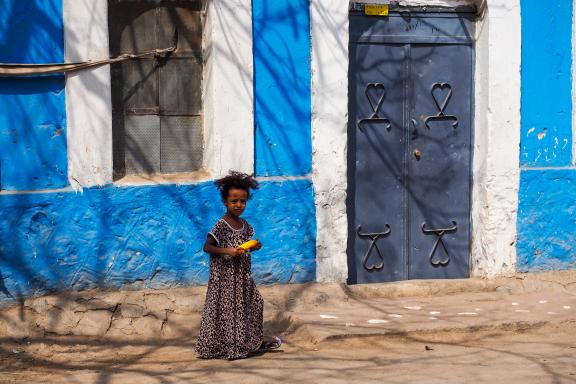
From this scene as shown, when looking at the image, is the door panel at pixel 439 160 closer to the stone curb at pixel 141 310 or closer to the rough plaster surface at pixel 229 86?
the stone curb at pixel 141 310

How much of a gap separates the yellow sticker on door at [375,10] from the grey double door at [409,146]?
6 cm

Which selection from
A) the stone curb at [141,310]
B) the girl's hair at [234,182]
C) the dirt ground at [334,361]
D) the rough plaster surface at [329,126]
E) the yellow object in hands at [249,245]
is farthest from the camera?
the rough plaster surface at [329,126]

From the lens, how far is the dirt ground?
18.5 feet

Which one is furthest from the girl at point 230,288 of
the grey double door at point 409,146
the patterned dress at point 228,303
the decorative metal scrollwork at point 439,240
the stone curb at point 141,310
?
the decorative metal scrollwork at point 439,240

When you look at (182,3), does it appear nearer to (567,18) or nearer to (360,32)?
(360,32)

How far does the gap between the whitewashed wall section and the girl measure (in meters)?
1.43

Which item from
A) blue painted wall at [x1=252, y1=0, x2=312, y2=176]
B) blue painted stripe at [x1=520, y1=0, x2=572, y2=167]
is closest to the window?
blue painted wall at [x1=252, y1=0, x2=312, y2=176]

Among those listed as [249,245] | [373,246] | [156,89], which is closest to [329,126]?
[373,246]

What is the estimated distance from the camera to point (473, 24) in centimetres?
834

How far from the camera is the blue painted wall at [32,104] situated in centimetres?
677

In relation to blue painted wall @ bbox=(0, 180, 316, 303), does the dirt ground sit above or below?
below

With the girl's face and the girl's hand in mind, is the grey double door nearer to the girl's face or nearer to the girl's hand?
the girl's face

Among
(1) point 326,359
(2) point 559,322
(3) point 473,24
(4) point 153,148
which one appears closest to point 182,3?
(4) point 153,148

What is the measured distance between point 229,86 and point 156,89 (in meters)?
0.58
